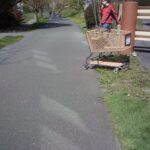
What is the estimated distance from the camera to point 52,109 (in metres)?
6.56

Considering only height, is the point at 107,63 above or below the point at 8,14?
above

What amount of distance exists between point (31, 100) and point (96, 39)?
10.3 feet

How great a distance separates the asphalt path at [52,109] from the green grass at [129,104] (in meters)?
0.15

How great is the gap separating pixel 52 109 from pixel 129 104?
4.26 feet

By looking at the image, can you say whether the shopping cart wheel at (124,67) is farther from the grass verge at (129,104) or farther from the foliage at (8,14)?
the foliage at (8,14)

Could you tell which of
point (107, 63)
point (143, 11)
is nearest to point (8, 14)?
point (143, 11)

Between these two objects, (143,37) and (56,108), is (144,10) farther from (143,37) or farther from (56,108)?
(56,108)

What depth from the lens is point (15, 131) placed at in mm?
5508

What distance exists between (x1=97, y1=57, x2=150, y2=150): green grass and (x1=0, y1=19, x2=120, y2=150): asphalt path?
15 cm

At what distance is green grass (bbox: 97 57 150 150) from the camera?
5168 mm

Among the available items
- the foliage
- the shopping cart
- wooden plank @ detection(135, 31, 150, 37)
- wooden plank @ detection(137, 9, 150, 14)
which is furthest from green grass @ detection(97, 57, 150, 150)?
the foliage

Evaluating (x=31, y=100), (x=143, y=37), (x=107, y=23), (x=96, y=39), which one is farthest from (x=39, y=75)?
(x=143, y=37)

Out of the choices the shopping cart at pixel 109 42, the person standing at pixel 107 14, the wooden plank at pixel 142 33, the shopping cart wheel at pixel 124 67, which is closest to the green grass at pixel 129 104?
the shopping cart wheel at pixel 124 67

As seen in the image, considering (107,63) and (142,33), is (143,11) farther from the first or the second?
(107,63)
